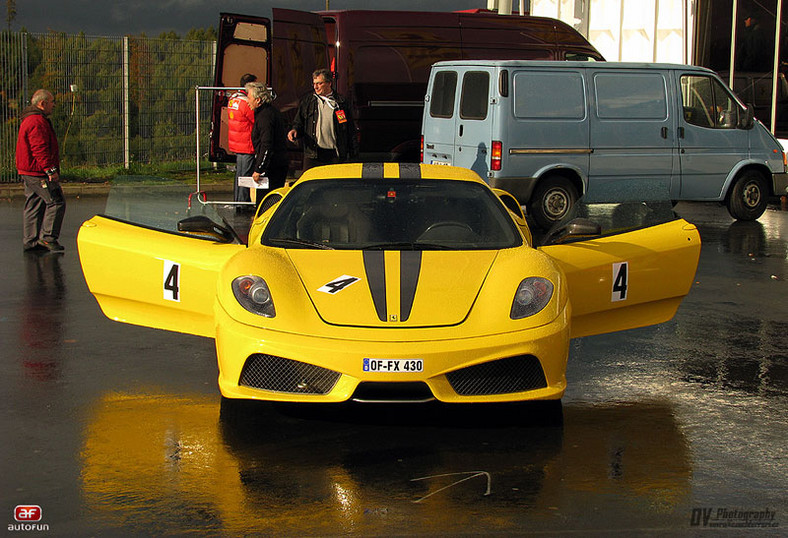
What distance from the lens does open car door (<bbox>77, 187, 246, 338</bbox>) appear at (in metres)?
6.32

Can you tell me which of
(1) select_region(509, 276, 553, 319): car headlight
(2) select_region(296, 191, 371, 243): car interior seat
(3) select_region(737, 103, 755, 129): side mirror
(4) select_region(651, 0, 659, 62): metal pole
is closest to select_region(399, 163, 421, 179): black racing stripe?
(2) select_region(296, 191, 371, 243): car interior seat

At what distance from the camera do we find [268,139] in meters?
13.2

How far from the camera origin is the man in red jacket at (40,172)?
1187cm

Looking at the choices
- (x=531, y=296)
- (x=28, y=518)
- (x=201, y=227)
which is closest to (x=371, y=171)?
(x=201, y=227)

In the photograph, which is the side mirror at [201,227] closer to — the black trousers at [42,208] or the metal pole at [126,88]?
the black trousers at [42,208]

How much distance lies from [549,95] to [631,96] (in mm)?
1158

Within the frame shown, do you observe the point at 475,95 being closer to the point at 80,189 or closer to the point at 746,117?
the point at 746,117

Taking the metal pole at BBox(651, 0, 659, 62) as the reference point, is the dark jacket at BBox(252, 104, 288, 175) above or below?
below

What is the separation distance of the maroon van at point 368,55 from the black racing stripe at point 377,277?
1097 cm

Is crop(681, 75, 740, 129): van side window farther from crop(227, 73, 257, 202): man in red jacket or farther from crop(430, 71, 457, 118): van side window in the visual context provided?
crop(227, 73, 257, 202): man in red jacket

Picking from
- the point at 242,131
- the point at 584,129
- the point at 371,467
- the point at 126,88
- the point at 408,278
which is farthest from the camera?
the point at 126,88

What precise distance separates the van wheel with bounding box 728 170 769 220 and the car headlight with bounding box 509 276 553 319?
10585 mm

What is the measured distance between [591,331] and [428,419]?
1332 millimetres

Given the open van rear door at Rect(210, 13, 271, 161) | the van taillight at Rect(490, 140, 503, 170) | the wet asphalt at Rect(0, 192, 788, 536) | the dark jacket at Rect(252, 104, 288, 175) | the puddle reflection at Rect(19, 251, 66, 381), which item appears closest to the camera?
the wet asphalt at Rect(0, 192, 788, 536)
